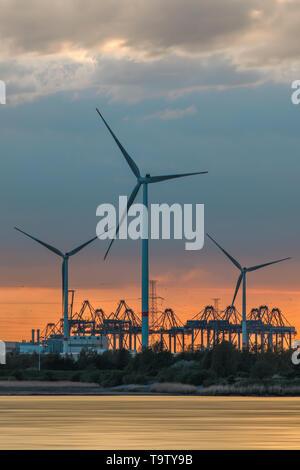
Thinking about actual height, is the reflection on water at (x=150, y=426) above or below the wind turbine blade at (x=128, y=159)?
below

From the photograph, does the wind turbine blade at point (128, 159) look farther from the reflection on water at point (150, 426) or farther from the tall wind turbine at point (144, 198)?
the reflection on water at point (150, 426)

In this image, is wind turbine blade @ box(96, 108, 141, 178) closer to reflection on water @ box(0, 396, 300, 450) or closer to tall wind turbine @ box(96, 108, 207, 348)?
tall wind turbine @ box(96, 108, 207, 348)

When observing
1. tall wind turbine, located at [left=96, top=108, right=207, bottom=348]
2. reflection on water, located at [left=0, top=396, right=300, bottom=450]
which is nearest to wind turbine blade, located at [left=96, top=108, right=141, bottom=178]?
tall wind turbine, located at [left=96, top=108, right=207, bottom=348]

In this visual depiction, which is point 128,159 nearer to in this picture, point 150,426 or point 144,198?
point 144,198

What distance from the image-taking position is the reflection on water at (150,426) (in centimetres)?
7881

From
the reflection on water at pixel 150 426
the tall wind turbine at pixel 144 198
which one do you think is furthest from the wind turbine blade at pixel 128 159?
the reflection on water at pixel 150 426

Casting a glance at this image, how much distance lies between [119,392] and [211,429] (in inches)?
4026

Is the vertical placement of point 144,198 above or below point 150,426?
above

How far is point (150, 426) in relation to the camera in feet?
327

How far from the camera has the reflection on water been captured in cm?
7881

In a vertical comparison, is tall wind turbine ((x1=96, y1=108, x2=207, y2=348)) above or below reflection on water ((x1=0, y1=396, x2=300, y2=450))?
above

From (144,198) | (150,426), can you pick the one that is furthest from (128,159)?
(150,426)

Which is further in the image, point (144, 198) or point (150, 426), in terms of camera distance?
point (144, 198)
